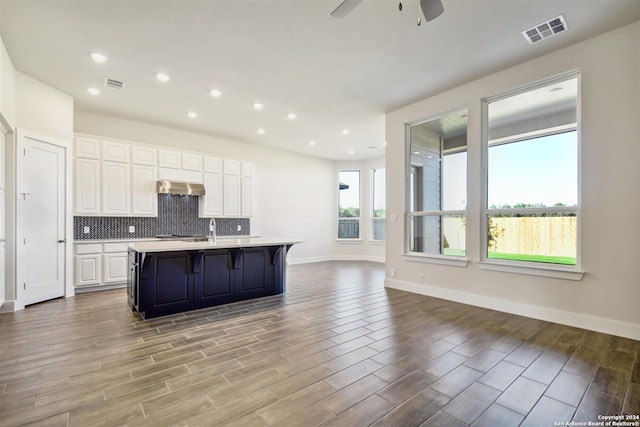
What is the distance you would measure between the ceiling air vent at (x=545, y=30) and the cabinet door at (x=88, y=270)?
6.67m

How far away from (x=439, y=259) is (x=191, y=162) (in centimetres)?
505

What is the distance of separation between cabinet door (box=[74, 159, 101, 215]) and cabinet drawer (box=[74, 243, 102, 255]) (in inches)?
20.9

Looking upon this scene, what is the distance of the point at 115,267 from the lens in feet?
17.0

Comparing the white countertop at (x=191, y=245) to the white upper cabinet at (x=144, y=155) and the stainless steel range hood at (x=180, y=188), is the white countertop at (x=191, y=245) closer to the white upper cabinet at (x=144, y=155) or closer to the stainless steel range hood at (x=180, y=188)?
the stainless steel range hood at (x=180, y=188)

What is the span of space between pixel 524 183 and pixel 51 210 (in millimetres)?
6567

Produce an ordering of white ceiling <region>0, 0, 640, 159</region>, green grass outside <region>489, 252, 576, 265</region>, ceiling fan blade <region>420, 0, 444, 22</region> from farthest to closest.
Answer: green grass outside <region>489, 252, 576, 265</region>, white ceiling <region>0, 0, 640, 159</region>, ceiling fan blade <region>420, 0, 444, 22</region>

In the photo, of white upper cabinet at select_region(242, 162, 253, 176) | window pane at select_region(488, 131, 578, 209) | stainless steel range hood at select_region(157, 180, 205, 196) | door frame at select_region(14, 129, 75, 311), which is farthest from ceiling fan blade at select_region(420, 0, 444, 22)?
white upper cabinet at select_region(242, 162, 253, 176)

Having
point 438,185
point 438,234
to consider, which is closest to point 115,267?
point 438,234

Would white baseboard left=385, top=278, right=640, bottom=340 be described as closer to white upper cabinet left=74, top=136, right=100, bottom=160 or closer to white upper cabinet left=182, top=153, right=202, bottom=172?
white upper cabinet left=182, top=153, right=202, bottom=172

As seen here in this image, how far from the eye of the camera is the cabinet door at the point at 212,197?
6430 millimetres

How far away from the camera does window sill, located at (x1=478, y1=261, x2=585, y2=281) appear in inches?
133

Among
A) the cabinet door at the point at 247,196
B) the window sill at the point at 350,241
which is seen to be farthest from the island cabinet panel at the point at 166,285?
the window sill at the point at 350,241

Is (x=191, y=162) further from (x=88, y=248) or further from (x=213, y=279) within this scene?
(x=213, y=279)

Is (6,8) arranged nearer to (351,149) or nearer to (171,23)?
(171,23)
